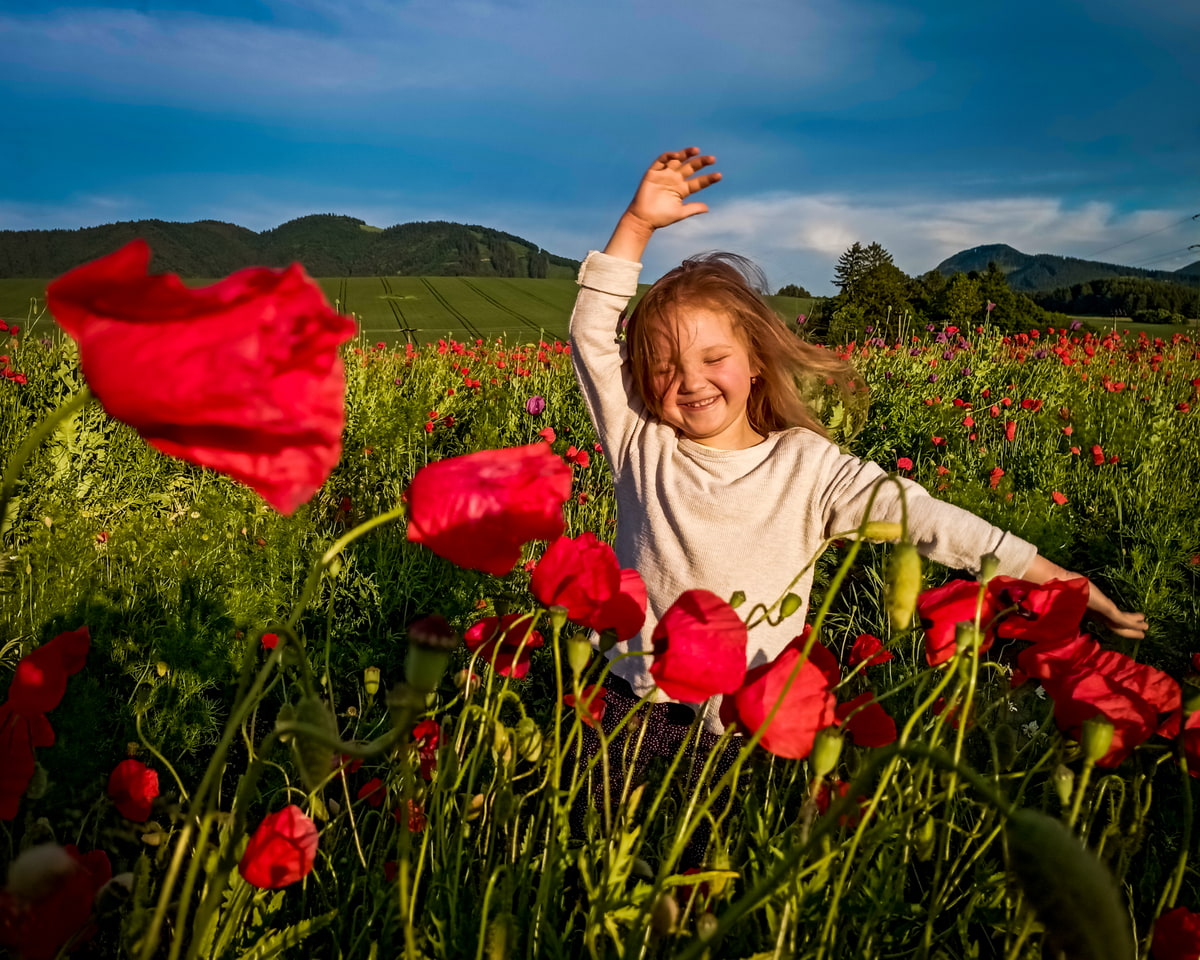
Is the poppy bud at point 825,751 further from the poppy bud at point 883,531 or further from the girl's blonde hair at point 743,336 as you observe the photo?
the girl's blonde hair at point 743,336

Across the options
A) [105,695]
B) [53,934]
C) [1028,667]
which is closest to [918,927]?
[1028,667]

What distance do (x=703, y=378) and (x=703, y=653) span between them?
3.86ft

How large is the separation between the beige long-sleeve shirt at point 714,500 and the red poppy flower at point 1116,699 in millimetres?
811

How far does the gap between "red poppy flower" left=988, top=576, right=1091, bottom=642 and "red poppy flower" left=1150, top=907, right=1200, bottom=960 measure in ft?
0.93

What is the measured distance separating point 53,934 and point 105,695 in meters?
1.18

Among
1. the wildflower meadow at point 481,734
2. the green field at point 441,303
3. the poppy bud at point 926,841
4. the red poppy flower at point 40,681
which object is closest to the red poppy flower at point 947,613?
the wildflower meadow at point 481,734

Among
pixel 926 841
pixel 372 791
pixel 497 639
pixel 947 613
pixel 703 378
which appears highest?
pixel 703 378

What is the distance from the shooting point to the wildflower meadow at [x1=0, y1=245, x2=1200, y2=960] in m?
0.44

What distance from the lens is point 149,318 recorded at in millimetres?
439

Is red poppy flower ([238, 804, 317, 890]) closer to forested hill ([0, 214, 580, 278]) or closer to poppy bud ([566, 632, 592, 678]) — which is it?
poppy bud ([566, 632, 592, 678])

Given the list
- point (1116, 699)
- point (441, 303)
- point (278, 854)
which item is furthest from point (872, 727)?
point (441, 303)

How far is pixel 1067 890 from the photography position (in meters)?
0.39

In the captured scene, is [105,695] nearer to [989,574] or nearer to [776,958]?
[776,958]

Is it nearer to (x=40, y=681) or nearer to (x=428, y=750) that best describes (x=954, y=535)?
(x=428, y=750)
